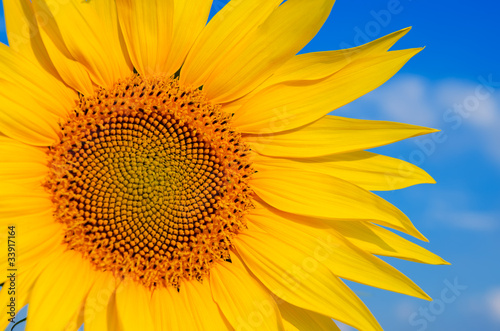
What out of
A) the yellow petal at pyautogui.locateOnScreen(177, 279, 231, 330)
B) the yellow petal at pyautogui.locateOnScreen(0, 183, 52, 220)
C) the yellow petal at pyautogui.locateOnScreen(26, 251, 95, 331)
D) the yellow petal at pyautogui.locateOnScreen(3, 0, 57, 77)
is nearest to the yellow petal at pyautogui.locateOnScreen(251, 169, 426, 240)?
the yellow petal at pyautogui.locateOnScreen(177, 279, 231, 330)

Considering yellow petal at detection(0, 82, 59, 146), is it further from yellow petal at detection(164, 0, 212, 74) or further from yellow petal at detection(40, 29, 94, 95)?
yellow petal at detection(164, 0, 212, 74)

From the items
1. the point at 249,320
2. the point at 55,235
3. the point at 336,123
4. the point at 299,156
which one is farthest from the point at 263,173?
the point at 55,235

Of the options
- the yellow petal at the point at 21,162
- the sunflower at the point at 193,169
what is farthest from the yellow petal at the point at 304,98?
the yellow petal at the point at 21,162

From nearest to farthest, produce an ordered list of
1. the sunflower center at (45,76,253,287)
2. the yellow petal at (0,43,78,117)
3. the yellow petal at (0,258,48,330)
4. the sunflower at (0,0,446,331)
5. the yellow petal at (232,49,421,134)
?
the yellow petal at (0,258,48,330), the yellow petal at (0,43,78,117), the sunflower at (0,0,446,331), the sunflower center at (45,76,253,287), the yellow petal at (232,49,421,134)

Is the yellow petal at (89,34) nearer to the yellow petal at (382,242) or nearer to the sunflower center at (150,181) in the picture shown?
the sunflower center at (150,181)

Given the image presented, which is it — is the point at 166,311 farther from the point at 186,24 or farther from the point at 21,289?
the point at 186,24

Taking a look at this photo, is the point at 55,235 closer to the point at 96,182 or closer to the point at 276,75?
the point at 96,182
